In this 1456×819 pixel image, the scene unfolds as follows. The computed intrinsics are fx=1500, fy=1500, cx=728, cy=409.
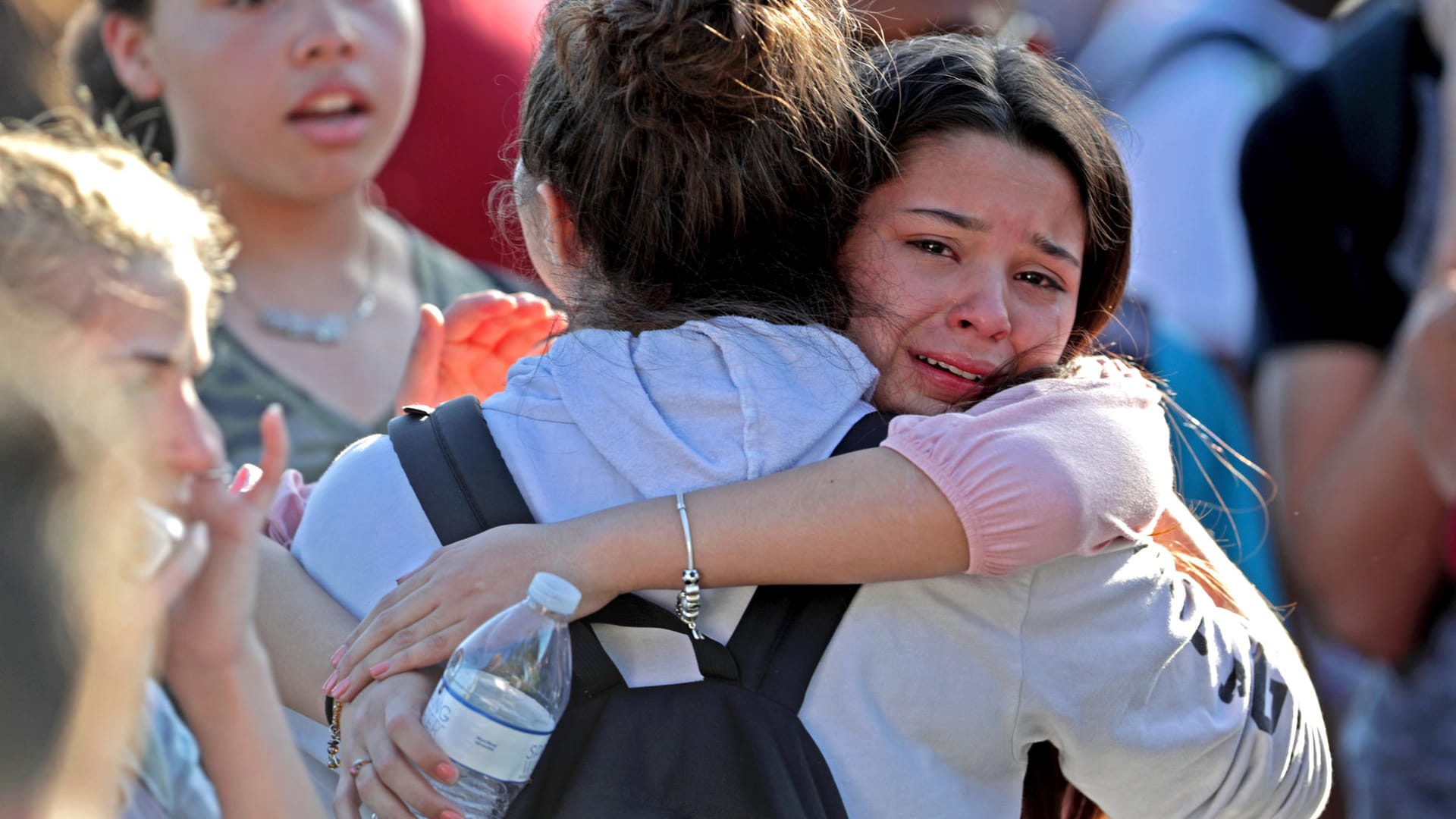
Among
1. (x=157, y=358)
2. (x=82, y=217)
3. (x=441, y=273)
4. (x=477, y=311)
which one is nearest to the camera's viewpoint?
(x=82, y=217)

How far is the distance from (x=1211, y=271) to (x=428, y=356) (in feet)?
5.73

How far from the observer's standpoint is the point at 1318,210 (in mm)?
2885

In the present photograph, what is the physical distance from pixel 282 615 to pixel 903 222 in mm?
678

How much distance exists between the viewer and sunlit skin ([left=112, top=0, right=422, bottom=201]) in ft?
8.04

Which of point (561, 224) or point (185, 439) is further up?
point (561, 224)

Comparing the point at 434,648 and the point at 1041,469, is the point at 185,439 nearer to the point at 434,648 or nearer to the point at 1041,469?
the point at 434,648

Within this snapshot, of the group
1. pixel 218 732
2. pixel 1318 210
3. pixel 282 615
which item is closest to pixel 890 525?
pixel 282 615

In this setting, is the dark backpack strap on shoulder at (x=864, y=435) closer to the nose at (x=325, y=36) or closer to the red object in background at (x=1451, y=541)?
the nose at (x=325, y=36)

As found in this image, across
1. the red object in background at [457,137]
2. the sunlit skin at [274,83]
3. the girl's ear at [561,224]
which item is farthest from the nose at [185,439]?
the red object in background at [457,137]

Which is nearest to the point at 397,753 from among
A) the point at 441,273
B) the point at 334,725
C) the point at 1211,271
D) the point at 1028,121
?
the point at 334,725

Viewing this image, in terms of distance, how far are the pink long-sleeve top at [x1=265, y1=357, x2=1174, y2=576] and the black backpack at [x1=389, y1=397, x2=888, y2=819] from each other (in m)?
0.13

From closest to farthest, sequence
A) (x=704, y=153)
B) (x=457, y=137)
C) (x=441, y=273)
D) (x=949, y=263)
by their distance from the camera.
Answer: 1. (x=704, y=153)
2. (x=949, y=263)
3. (x=441, y=273)
4. (x=457, y=137)

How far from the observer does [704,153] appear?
4.35 ft

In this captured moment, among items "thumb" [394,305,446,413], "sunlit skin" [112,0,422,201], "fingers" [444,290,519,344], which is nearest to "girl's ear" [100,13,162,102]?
"sunlit skin" [112,0,422,201]
